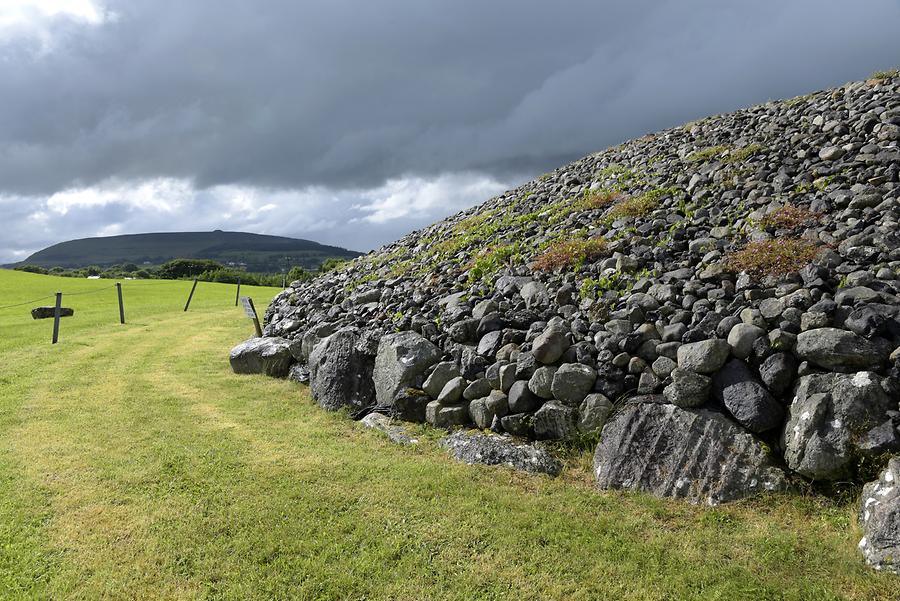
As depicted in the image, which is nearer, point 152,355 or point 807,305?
point 807,305

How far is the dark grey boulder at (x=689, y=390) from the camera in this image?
25.7 feet

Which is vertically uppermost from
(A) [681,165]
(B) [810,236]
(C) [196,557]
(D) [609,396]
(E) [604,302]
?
(A) [681,165]

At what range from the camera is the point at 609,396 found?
869cm

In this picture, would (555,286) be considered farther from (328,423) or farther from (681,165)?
(681,165)

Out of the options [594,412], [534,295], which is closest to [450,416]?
[594,412]

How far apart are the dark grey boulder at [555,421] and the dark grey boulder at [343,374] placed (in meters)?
4.08

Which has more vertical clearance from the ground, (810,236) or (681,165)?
(681,165)

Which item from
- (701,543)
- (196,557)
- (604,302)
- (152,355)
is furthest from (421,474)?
(152,355)

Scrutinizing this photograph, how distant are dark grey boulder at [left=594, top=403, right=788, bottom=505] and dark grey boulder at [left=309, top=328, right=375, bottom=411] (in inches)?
215

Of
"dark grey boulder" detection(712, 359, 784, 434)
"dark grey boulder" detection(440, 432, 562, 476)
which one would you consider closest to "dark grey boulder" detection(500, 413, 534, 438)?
"dark grey boulder" detection(440, 432, 562, 476)

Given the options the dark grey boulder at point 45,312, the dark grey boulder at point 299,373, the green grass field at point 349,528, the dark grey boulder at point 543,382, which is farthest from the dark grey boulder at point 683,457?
the dark grey boulder at point 45,312

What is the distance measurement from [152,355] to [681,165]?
17.3 m

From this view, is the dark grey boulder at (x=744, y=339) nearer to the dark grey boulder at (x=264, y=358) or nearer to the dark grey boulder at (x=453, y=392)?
the dark grey boulder at (x=453, y=392)

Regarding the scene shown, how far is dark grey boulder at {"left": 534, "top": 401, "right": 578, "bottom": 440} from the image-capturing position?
8.82m
